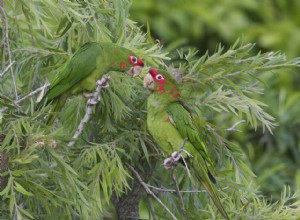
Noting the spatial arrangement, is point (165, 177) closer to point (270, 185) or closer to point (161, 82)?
point (161, 82)

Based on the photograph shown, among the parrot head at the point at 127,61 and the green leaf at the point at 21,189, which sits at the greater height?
the parrot head at the point at 127,61

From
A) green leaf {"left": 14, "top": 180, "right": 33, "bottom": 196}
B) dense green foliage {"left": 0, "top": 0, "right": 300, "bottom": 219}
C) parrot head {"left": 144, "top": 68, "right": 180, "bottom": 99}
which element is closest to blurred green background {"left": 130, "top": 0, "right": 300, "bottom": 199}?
dense green foliage {"left": 0, "top": 0, "right": 300, "bottom": 219}

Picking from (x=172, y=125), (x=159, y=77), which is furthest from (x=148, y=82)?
(x=172, y=125)

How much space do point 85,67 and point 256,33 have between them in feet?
7.48

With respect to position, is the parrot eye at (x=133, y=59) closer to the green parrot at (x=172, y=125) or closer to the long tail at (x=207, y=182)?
the green parrot at (x=172, y=125)

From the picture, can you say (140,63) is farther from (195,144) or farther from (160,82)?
(195,144)

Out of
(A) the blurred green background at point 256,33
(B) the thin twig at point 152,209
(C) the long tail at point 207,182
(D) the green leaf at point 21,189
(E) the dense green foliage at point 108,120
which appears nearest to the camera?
(D) the green leaf at point 21,189

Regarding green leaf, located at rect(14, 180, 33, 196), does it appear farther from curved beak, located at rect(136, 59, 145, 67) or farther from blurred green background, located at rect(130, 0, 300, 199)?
blurred green background, located at rect(130, 0, 300, 199)

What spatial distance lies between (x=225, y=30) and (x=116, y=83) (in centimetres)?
219

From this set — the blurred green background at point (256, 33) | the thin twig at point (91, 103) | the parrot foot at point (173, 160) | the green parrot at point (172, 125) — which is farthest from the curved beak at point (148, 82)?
the blurred green background at point (256, 33)

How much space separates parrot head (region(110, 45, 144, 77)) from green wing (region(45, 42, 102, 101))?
47 millimetres

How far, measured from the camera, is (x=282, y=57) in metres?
2.19

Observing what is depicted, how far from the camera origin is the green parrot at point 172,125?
2059 mm

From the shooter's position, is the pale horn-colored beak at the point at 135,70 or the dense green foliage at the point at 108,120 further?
the pale horn-colored beak at the point at 135,70
